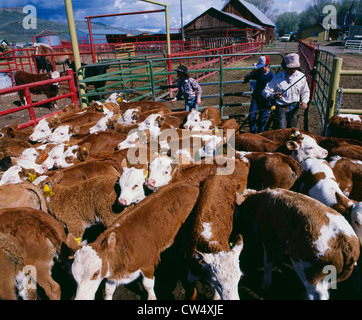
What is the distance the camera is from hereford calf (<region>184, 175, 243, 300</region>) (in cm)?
248

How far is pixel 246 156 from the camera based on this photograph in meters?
4.61

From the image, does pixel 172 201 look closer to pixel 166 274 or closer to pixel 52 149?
pixel 166 274

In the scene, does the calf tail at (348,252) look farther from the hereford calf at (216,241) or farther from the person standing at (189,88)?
the person standing at (189,88)

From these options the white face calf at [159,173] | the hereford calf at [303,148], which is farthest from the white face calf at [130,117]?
the hereford calf at [303,148]

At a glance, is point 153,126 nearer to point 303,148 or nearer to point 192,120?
point 192,120

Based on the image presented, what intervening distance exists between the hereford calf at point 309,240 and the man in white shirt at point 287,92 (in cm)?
307

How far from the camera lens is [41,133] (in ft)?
20.1

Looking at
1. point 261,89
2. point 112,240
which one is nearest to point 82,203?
point 112,240

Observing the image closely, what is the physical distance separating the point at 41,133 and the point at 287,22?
138 meters

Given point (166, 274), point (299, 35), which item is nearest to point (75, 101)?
point (166, 274)

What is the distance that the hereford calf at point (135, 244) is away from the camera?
264 centimetres

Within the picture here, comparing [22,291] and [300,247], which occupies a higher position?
[300,247]

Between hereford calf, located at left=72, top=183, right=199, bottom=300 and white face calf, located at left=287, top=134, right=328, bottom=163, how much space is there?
6.35 feet

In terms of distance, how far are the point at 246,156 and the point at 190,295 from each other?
2.38m
